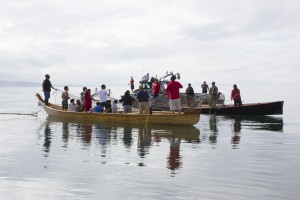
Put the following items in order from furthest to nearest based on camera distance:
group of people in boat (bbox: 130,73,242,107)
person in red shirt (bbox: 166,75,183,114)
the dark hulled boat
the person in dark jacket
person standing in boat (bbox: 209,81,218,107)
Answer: person standing in boat (bbox: 209,81,218,107), the dark hulled boat, group of people in boat (bbox: 130,73,242,107), the person in dark jacket, person in red shirt (bbox: 166,75,183,114)

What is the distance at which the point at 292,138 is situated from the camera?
18938mm

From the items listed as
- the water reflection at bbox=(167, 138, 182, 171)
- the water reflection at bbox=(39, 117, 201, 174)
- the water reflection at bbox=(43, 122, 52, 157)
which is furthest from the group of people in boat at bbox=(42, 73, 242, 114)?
the water reflection at bbox=(167, 138, 182, 171)

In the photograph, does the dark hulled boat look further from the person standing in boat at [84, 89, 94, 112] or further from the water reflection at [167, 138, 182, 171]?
the water reflection at [167, 138, 182, 171]

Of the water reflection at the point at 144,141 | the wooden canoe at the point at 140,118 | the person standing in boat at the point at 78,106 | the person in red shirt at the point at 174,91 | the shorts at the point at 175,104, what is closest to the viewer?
the water reflection at the point at 144,141

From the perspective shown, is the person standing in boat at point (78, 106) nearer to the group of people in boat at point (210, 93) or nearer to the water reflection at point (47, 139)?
the water reflection at point (47, 139)

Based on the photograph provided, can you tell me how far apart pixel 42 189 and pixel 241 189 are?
464 centimetres

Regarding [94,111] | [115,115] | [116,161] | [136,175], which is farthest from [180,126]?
[136,175]

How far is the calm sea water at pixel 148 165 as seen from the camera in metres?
9.28

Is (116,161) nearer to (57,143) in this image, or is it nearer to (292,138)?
(57,143)

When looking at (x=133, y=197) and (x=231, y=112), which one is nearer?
(x=133, y=197)

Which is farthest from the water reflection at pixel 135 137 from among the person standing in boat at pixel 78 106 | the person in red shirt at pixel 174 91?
the person standing in boat at pixel 78 106

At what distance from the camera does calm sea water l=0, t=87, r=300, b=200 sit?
9.28 meters

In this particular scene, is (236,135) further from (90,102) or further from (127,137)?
(90,102)

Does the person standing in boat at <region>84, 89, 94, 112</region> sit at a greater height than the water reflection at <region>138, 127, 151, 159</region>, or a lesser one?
greater
